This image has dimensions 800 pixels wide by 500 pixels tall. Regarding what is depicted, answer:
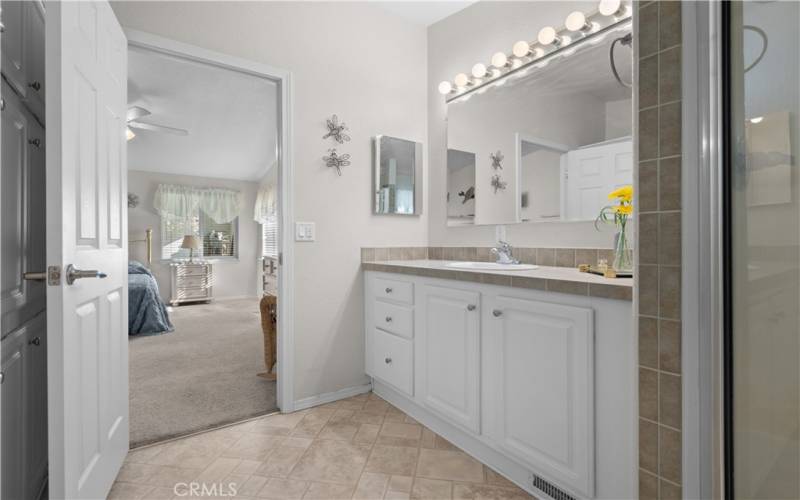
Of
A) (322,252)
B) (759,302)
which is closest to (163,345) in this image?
(322,252)

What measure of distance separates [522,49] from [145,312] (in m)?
4.44

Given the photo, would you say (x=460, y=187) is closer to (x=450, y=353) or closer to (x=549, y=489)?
(x=450, y=353)

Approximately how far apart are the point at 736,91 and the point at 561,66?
141 centimetres

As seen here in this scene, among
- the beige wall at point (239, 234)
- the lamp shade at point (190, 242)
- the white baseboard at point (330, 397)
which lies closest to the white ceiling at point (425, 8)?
the white baseboard at point (330, 397)

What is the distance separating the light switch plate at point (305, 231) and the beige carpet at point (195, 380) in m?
1.04

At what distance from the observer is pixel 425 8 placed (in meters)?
2.67

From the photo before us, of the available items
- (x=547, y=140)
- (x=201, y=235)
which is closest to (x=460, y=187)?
(x=547, y=140)

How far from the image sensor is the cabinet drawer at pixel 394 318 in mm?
2129

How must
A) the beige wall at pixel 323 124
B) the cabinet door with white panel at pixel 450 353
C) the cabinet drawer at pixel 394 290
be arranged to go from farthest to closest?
the beige wall at pixel 323 124 < the cabinet drawer at pixel 394 290 < the cabinet door with white panel at pixel 450 353

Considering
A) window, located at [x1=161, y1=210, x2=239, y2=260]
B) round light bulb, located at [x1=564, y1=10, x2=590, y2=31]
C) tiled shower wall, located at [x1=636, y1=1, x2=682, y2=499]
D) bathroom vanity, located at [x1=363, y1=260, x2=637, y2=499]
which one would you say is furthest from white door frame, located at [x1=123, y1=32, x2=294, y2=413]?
window, located at [x1=161, y1=210, x2=239, y2=260]

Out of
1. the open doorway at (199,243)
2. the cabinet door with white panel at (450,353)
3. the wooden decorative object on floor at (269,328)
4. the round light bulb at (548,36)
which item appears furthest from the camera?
the wooden decorative object on floor at (269,328)

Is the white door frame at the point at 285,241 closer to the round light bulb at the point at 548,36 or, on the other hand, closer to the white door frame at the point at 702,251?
the round light bulb at the point at 548,36

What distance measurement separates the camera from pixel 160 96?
411 cm

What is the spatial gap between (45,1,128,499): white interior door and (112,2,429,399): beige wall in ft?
2.42
